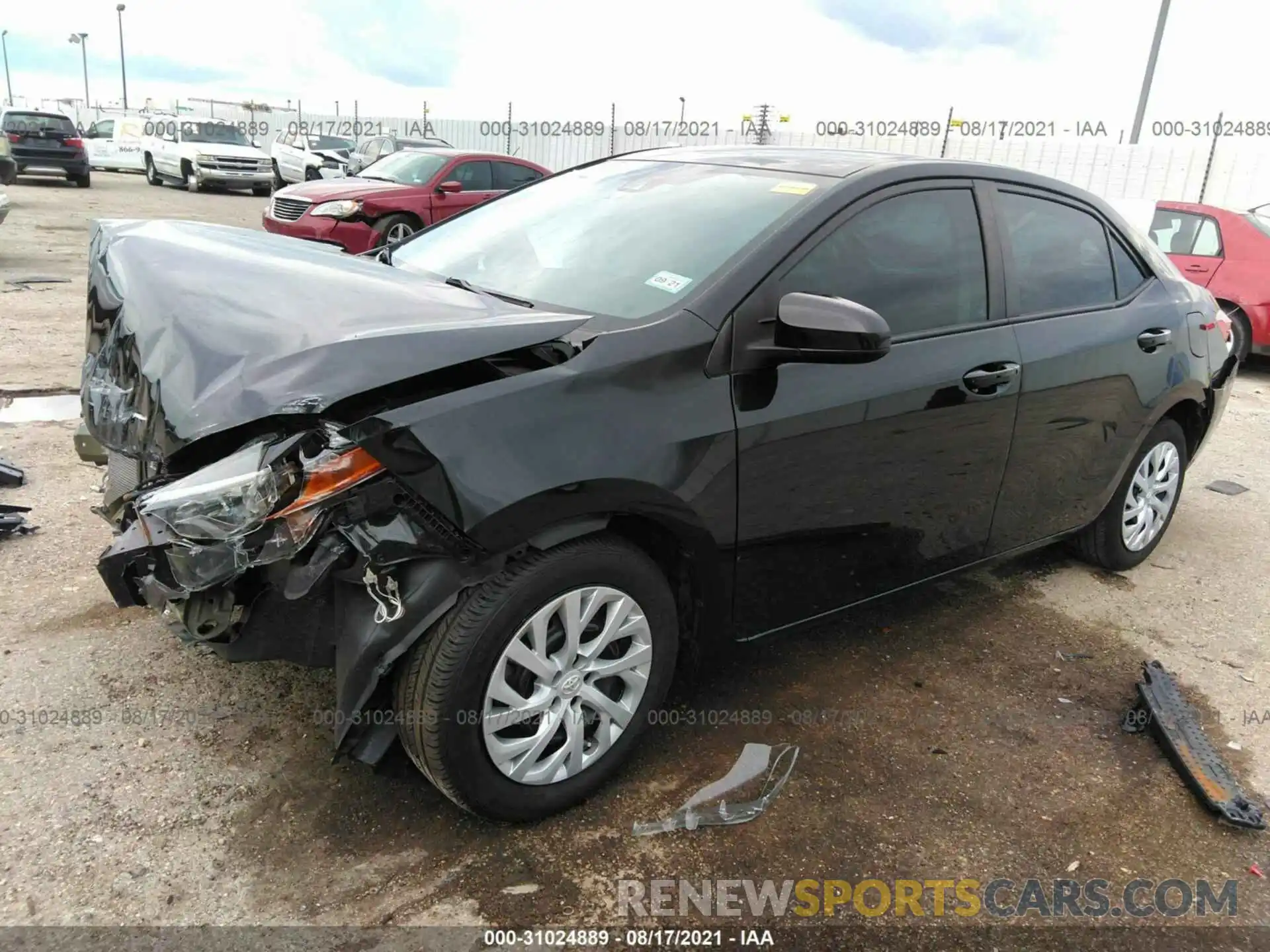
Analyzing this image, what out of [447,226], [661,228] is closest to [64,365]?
[447,226]

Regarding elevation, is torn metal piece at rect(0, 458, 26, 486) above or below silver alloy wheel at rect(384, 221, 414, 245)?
below

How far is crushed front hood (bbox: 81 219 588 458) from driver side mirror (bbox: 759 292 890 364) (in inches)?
20.8

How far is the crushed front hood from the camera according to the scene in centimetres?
209

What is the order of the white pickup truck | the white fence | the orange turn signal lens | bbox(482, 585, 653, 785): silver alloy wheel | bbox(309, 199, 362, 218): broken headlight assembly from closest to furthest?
the orange turn signal lens, bbox(482, 585, 653, 785): silver alloy wheel, bbox(309, 199, 362, 218): broken headlight assembly, the white fence, the white pickup truck

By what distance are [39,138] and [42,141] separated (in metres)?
0.07

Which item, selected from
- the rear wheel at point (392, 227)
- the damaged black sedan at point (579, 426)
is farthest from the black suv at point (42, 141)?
the damaged black sedan at point (579, 426)

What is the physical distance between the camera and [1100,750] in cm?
294

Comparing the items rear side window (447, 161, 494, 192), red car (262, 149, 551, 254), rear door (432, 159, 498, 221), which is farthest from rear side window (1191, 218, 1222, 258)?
rear side window (447, 161, 494, 192)

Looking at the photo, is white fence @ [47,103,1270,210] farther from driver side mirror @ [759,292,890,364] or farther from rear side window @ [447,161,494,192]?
driver side mirror @ [759,292,890,364]

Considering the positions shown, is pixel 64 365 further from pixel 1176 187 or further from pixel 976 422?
pixel 1176 187

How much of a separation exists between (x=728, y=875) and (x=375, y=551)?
1.15m

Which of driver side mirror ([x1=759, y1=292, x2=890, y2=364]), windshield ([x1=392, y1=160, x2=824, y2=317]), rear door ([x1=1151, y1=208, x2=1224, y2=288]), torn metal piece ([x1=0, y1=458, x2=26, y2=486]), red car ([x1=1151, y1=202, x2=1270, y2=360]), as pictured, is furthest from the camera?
rear door ([x1=1151, y1=208, x2=1224, y2=288])

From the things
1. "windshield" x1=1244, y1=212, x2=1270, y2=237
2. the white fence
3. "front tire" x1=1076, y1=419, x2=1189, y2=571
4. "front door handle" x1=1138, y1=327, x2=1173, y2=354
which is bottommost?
"front tire" x1=1076, y1=419, x2=1189, y2=571

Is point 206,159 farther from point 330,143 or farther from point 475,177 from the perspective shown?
point 475,177
